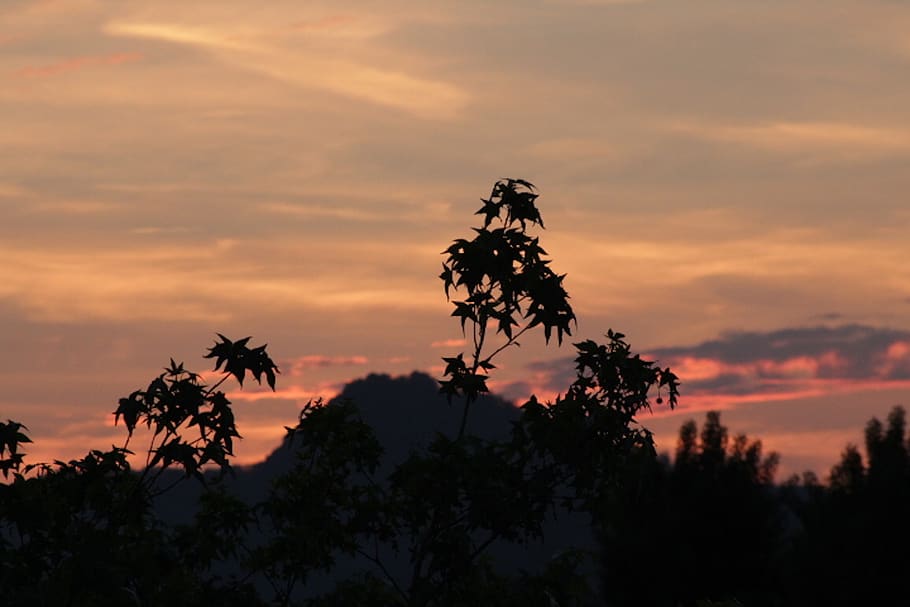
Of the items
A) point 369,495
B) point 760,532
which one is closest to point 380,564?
point 369,495

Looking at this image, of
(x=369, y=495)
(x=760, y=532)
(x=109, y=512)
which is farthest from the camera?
(x=760, y=532)

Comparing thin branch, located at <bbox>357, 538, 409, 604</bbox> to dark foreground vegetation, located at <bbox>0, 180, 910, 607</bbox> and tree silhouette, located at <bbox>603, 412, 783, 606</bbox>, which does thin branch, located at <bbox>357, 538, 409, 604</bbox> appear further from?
tree silhouette, located at <bbox>603, 412, 783, 606</bbox>

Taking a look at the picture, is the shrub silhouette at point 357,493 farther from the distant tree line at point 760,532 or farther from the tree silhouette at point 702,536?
the tree silhouette at point 702,536

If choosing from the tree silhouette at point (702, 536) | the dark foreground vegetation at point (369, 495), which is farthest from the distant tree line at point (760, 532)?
the dark foreground vegetation at point (369, 495)

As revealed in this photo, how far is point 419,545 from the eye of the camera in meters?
15.0

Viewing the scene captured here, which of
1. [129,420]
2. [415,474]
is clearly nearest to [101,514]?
[129,420]

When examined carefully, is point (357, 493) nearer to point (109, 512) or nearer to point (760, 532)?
point (109, 512)

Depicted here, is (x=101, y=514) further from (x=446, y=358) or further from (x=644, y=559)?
(x=644, y=559)

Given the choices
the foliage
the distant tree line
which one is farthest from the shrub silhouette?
the distant tree line

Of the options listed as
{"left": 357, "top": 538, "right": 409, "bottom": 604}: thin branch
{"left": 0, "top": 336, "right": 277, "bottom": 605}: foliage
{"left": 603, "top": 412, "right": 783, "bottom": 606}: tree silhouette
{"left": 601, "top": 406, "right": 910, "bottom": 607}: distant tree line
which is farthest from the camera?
{"left": 603, "top": 412, "right": 783, "bottom": 606}: tree silhouette

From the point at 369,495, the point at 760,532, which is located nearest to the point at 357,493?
the point at 369,495

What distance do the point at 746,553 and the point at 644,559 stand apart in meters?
4.93

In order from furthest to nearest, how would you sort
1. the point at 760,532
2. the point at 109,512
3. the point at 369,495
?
the point at 760,532, the point at 369,495, the point at 109,512

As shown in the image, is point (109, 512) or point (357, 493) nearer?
point (109, 512)
